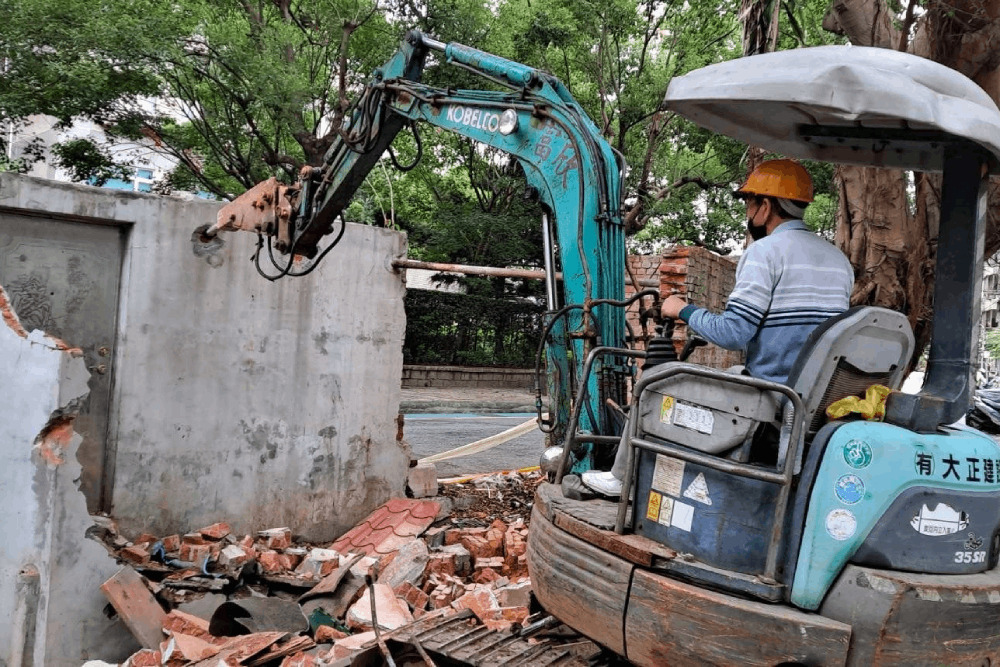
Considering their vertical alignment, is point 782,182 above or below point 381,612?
above

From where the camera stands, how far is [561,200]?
4871 mm

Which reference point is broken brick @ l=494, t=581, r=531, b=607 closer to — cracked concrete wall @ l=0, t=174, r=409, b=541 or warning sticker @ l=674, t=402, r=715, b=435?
cracked concrete wall @ l=0, t=174, r=409, b=541

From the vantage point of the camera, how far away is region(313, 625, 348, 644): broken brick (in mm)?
5301

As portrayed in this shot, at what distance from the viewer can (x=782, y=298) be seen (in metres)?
3.36

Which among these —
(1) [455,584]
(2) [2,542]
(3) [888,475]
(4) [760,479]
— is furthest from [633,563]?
(2) [2,542]

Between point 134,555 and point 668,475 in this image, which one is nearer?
point 668,475

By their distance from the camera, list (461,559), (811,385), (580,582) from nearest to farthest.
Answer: (811,385) → (580,582) → (461,559)

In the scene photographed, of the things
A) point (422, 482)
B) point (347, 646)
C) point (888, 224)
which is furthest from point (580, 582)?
point (422, 482)

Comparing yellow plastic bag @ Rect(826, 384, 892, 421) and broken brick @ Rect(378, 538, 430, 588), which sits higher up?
yellow plastic bag @ Rect(826, 384, 892, 421)

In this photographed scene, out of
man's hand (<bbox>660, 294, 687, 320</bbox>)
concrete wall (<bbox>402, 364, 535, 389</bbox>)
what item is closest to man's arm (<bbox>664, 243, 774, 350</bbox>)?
man's hand (<bbox>660, 294, 687, 320</bbox>)

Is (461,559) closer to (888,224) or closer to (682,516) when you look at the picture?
(682,516)

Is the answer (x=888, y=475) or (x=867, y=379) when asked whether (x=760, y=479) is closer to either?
(x=888, y=475)

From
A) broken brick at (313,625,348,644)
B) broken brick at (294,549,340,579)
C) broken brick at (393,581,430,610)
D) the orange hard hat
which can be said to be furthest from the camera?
broken brick at (294,549,340,579)

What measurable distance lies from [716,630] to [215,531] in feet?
16.9
